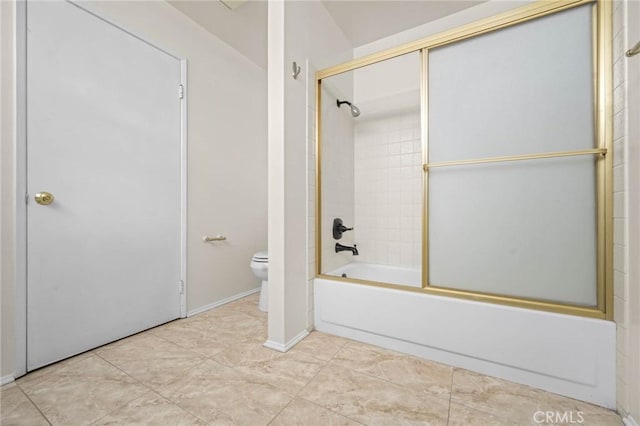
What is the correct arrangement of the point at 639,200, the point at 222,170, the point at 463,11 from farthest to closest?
the point at 222,170 → the point at 463,11 → the point at 639,200

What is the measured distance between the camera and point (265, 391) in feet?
3.78

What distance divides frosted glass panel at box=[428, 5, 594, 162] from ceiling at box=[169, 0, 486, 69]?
3.27ft

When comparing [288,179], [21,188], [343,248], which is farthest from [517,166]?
[21,188]

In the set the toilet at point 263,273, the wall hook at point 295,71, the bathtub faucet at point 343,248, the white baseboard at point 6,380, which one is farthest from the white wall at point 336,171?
the white baseboard at point 6,380

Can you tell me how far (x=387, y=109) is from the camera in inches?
94.6

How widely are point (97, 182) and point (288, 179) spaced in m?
1.12

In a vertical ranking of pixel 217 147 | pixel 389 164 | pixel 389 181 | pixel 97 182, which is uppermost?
pixel 217 147

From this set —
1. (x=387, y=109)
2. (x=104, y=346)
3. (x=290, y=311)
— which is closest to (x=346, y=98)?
(x=387, y=109)

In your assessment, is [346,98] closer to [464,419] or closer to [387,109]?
[387,109]

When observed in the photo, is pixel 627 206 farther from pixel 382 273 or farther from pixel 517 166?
pixel 382 273

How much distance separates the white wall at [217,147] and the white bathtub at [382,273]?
1028 millimetres

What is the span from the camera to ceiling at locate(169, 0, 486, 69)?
1948 millimetres

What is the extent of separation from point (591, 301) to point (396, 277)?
4.08 ft

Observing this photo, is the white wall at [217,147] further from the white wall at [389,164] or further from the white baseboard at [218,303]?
the white wall at [389,164]
